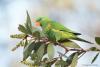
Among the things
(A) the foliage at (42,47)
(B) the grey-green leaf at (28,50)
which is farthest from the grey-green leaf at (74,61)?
(B) the grey-green leaf at (28,50)

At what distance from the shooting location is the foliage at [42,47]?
2.82ft

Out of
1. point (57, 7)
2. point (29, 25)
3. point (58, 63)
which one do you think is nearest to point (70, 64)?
point (58, 63)

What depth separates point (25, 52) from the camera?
87 cm

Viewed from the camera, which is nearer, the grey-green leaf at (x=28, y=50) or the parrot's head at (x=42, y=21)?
the grey-green leaf at (x=28, y=50)

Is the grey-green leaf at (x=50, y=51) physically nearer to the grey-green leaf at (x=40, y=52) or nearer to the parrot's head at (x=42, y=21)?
the grey-green leaf at (x=40, y=52)

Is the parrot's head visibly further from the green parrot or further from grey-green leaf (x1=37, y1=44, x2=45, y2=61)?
grey-green leaf (x1=37, y1=44, x2=45, y2=61)

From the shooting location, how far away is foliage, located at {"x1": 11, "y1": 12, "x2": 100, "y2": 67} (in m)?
0.86

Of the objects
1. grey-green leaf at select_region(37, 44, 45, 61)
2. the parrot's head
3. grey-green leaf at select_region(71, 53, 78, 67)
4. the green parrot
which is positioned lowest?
grey-green leaf at select_region(71, 53, 78, 67)

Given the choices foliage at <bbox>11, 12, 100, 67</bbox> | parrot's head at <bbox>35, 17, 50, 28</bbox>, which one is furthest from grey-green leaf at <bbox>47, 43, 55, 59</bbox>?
parrot's head at <bbox>35, 17, 50, 28</bbox>

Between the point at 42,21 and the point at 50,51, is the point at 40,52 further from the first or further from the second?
the point at 42,21

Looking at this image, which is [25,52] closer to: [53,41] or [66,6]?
[53,41]

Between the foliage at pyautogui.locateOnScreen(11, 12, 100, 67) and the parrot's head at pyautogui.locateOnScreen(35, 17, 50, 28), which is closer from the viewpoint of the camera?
the foliage at pyautogui.locateOnScreen(11, 12, 100, 67)

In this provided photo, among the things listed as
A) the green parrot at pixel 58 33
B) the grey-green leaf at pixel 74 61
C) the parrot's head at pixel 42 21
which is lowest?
the grey-green leaf at pixel 74 61

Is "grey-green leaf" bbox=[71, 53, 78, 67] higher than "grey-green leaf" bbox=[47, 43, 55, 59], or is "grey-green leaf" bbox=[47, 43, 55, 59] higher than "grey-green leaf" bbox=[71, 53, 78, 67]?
"grey-green leaf" bbox=[47, 43, 55, 59]
